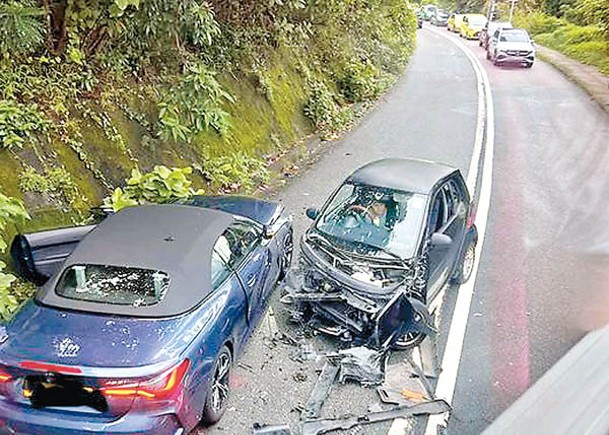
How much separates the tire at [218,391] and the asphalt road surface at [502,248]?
17 centimetres

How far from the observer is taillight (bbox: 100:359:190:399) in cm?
427

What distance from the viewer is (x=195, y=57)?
36.1ft

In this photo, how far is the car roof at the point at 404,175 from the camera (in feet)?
22.3


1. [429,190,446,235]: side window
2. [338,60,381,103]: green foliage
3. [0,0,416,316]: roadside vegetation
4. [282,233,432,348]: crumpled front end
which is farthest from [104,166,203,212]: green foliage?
[338,60,381,103]: green foliage

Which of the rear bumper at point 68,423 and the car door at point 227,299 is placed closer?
the rear bumper at point 68,423

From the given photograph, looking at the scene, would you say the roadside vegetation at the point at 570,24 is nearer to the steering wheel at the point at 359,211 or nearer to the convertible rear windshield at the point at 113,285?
the steering wheel at the point at 359,211

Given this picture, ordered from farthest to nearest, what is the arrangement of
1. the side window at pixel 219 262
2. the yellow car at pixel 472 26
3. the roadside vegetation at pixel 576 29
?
the yellow car at pixel 472 26
the roadside vegetation at pixel 576 29
the side window at pixel 219 262

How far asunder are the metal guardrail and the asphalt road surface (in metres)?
3.23

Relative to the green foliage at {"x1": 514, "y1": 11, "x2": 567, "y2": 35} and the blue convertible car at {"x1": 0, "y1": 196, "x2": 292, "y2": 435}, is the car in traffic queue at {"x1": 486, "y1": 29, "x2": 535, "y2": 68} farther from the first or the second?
the blue convertible car at {"x1": 0, "y1": 196, "x2": 292, "y2": 435}

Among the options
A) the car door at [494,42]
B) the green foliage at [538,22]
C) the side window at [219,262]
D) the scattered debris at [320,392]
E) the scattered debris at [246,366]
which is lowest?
the green foliage at [538,22]

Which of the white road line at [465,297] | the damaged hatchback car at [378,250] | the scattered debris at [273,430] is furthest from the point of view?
the damaged hatchback car at [378,250]

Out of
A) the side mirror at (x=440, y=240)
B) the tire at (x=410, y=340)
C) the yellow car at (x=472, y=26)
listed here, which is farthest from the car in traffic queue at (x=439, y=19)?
the tire at (x=410, y=340)

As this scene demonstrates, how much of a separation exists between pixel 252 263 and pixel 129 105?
4653mm

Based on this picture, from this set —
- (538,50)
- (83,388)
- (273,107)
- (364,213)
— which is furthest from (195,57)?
(538,50)
